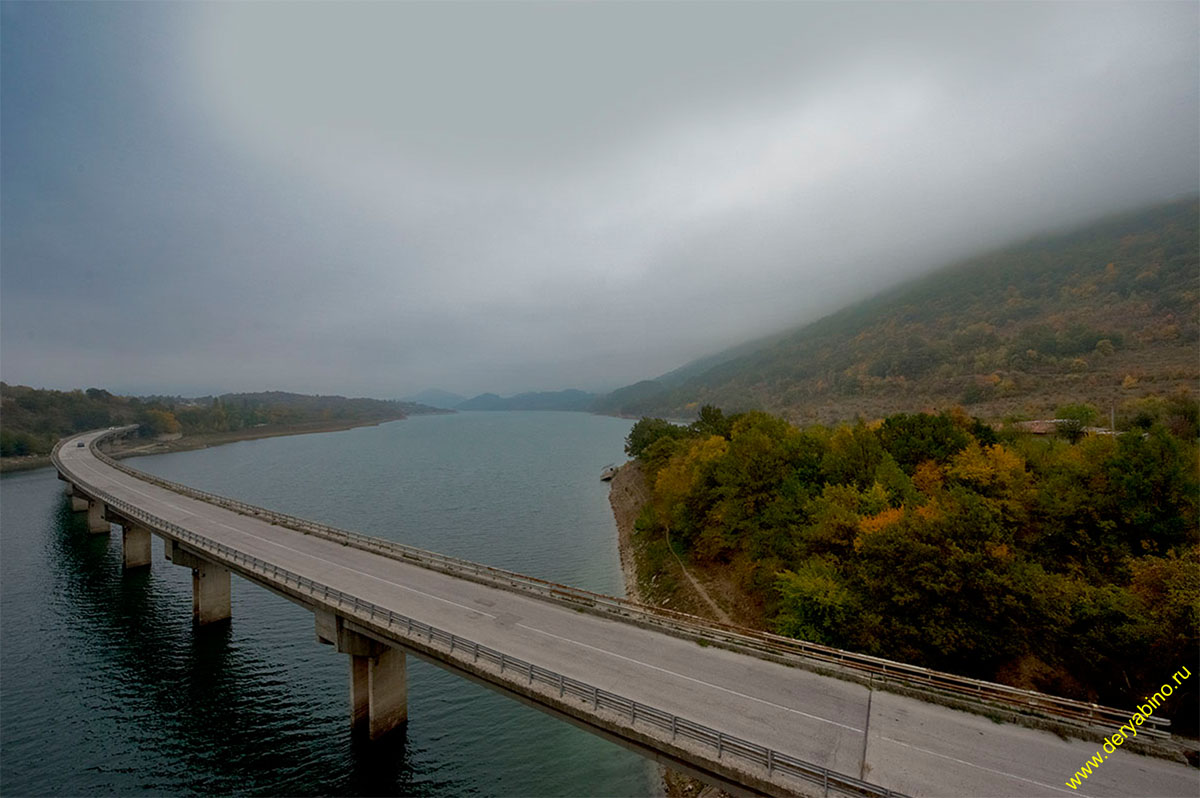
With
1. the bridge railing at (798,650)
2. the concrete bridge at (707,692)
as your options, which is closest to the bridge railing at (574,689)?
the concrete bridge at (707,692)

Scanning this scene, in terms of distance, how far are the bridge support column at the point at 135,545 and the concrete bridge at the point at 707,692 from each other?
28.4 meters

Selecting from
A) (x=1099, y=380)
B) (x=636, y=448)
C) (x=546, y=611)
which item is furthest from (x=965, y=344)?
(x=546, y=611)

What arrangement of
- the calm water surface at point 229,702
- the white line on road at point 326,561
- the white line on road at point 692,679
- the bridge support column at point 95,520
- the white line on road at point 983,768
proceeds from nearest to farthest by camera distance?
the white line on road at point 983,768, the white line on road at point 692,679, the calm water surface at point 229,702, the white line on road at point 326,561, the bridge support column at point 95,520

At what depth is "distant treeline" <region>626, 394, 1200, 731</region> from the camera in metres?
20.3

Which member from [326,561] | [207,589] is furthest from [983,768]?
[207,589]

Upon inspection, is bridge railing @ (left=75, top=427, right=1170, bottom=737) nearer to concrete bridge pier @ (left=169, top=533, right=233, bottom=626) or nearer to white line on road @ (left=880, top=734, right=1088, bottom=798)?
white line on road @ (left=880, top=734, right=1088, bottom=798)

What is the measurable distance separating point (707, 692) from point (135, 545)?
63.3m

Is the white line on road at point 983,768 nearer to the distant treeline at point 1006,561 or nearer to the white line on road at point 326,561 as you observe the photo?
the distant treeline at point 1006,561

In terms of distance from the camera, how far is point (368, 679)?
27.7 metres

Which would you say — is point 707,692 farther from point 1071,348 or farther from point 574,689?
point 1071,348

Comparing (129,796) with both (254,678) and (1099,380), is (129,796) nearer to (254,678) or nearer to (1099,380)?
(254,678)

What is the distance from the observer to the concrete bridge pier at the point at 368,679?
2722cm

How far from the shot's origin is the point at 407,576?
111 feet

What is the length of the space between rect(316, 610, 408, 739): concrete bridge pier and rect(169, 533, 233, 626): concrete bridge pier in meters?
18.4
